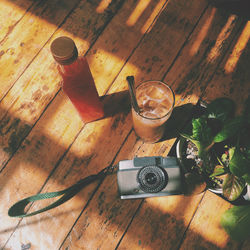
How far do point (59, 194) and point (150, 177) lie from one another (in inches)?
13.4

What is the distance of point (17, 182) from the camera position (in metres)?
0.95

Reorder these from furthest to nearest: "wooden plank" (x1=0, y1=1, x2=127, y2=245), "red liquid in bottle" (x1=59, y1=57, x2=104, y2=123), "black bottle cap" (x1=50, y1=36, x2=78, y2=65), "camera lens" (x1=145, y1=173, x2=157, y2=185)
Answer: "wooden plank" (x1=0, y1=1, x2=127, y2=245)
"camera lens" (x1=145, y1=173, x2=157, y2=185)
"red liquid in bottle" (x1=59, y1=57, x2=104, y2=123)
"black bottle cap" (x1=50, y1=36, x2=78, y2=65)

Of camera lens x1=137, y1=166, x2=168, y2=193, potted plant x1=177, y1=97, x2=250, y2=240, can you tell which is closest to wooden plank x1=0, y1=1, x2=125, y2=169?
camera lens x1=137, y1=166, x2=168, y2=193

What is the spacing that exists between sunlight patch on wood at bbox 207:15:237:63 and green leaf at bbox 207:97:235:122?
34 centimetres

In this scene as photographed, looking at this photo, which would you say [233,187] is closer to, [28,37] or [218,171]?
[218,171]

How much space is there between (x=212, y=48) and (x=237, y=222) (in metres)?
0.71

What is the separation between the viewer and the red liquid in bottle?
69 centimetres

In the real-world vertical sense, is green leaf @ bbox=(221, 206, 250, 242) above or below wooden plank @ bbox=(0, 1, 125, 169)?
below

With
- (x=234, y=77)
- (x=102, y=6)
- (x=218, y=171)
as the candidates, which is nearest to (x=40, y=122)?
(x=102, y=6)

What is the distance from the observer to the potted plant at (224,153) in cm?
67

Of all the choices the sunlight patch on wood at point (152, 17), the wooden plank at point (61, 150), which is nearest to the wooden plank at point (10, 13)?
the wooden plank at point (61, 150)

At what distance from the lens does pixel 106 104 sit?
1.01m

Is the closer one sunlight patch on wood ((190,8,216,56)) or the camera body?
the camera body

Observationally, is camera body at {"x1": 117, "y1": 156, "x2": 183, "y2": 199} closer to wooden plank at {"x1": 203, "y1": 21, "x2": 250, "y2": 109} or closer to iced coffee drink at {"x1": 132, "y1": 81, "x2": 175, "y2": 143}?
iced coffee drink at {"x1": 132, "y1": 81, "x2": 175, "y2": 143}
